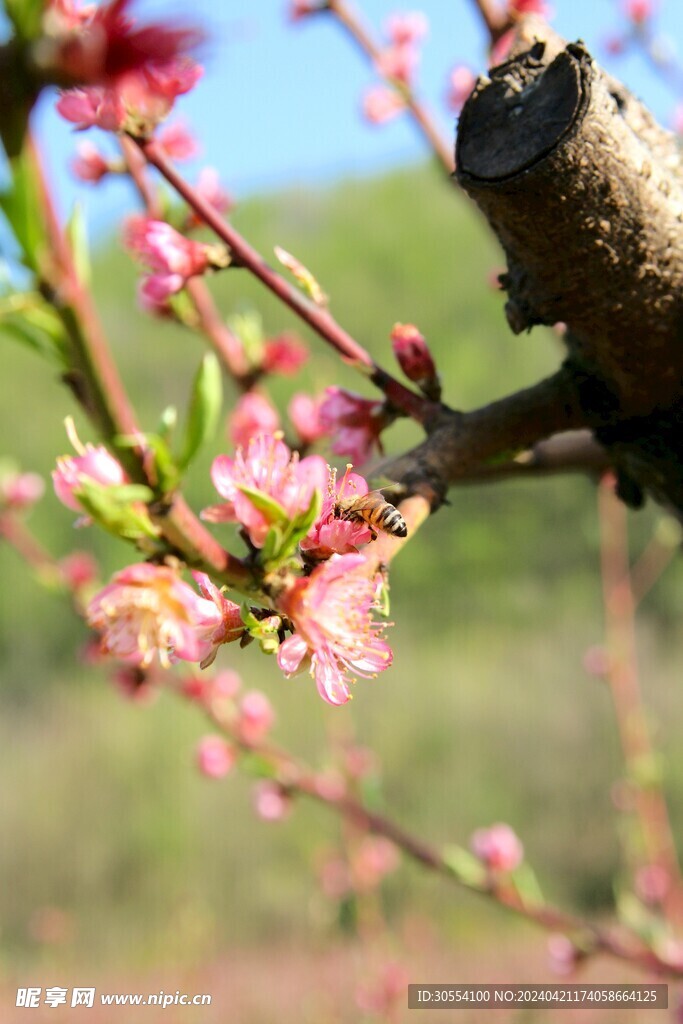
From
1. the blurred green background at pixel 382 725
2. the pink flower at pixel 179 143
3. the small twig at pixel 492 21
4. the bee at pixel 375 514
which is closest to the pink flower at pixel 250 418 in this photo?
the pink flower at pixel 179 143

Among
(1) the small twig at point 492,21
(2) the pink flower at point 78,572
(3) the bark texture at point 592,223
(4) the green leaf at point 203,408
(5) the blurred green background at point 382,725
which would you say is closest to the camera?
(4) the green leaf at point 203,408

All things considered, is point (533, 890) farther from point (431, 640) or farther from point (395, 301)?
point (395, 301)

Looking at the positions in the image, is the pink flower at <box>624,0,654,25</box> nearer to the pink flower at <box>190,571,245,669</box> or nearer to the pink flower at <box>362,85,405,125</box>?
the pink flower at <box>362,85,405,125</box>

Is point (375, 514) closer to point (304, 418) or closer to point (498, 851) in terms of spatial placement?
point (304, 418)

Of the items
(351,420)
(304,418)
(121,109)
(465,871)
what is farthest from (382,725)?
(121,109)

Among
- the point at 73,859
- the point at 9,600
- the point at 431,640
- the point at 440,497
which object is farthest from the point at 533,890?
the point at 9,600

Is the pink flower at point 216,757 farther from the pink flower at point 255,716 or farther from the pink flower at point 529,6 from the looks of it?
the pink flower at point 529,6

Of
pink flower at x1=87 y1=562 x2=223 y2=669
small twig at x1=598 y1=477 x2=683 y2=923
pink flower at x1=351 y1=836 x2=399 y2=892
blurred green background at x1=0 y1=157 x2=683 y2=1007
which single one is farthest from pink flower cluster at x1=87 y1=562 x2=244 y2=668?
blurred green background at x1=0 y1=157 x2=683 y2=1007
